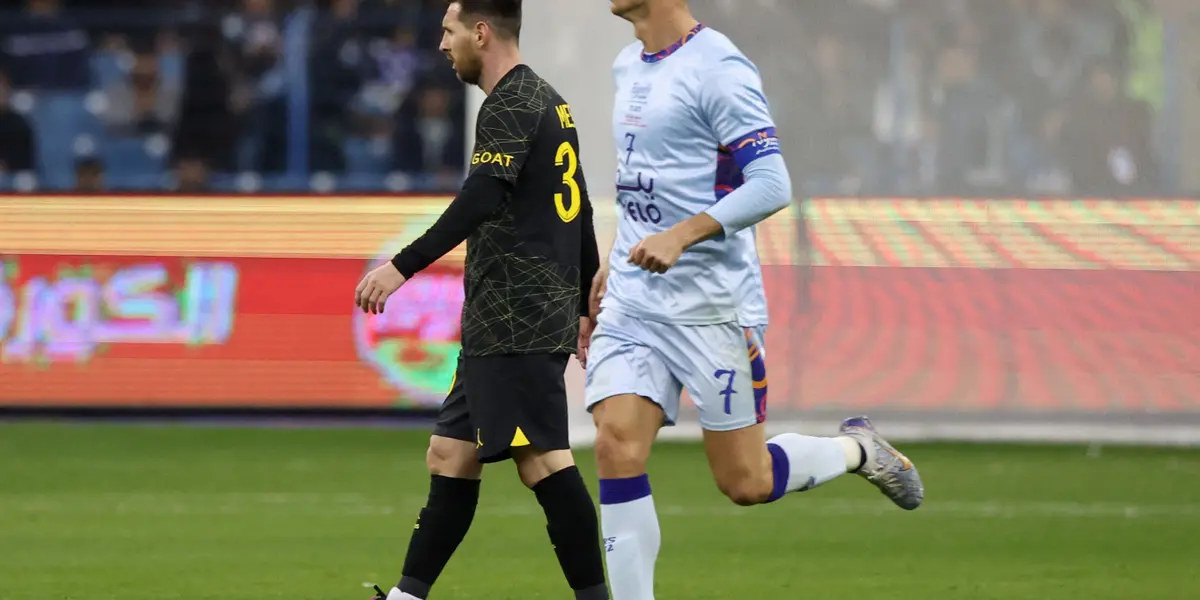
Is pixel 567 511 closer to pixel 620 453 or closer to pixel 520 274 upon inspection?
pixel 620 453

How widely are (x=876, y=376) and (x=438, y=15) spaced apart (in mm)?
6221

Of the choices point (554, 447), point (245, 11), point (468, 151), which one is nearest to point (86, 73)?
point (245, 11)

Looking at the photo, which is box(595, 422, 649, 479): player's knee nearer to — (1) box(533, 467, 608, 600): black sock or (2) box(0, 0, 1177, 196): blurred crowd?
(1) box(533, 467, 608, 600): black sock

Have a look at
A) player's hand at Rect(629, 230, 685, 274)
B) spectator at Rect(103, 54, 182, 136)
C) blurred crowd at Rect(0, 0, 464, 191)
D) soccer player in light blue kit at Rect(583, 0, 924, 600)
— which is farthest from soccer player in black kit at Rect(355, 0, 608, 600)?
spectator at Rect(103, 54, 182, 136)

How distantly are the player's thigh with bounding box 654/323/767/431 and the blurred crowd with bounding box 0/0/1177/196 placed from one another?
18.6 ft

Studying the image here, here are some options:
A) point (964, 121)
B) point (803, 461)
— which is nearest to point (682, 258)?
point (803, 461)

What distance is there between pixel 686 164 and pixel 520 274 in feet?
1.73

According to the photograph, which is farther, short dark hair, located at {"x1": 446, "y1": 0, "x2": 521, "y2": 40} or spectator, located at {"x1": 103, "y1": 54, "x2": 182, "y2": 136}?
spectator, located at {"x1": 103, "y1": 54, "x2": 182, "y2": 136}

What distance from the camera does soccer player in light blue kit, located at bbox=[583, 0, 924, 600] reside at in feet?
15.4

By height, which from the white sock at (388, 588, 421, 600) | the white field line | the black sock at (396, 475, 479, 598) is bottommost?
the white field line

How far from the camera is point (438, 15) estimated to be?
599 inches

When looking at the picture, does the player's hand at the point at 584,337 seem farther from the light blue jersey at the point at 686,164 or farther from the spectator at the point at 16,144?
the spectator at the point at 16,144

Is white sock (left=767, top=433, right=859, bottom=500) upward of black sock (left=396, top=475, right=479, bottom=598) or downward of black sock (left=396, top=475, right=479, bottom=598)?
upward

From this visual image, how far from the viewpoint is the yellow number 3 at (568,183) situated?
496cm
